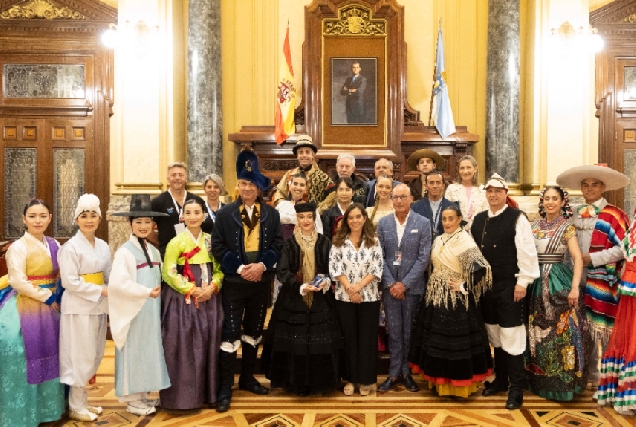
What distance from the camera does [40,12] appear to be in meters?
8.03

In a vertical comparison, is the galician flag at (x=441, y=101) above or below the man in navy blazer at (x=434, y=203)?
above

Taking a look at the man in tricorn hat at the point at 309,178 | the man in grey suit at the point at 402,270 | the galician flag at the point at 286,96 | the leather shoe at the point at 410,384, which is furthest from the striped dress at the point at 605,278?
the galician flag at the point at 286,96

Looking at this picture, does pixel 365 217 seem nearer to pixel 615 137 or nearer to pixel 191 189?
pixel 191 189

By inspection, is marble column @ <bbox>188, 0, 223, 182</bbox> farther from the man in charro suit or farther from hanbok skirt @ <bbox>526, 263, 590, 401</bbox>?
hanbok skirt @ <bbox>526, 263, 590, 401</bbox>

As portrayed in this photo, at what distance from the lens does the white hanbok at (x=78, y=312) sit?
12.5ft

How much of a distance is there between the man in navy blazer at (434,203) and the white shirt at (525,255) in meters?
0.65

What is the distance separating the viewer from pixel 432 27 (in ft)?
26.9

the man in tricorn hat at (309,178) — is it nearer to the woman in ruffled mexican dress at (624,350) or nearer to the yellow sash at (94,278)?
the yellow sash at (94,278)

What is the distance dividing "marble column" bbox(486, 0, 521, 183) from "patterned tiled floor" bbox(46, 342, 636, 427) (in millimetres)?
3978

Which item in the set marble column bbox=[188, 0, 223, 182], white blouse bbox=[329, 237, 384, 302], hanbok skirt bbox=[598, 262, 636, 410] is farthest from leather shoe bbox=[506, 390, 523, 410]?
marble column bbox=[188, 0, 223, 182]

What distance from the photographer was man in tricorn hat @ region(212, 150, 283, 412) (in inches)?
162

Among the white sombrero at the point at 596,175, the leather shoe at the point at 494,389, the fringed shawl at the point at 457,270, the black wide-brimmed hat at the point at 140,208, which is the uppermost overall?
the white sombrero at the point at 596,175

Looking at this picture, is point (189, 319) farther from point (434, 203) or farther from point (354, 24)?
point (354, 24)

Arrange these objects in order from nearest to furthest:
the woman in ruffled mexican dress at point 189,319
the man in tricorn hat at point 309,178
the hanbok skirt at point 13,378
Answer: the hanbok skirt at point 13,378 → the woman in ruffled mexican dress at point 189,319 → the man in tricorn hat at point 309,178
